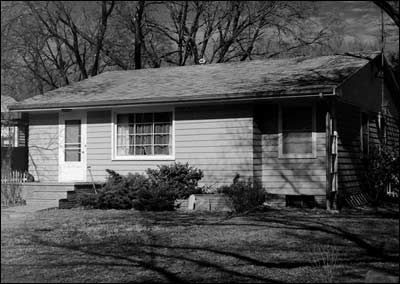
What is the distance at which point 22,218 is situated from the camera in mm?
3129

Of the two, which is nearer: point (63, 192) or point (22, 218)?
point (22, 218)

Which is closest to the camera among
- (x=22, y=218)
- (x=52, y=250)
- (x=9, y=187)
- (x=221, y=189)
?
(x=9, y=187)

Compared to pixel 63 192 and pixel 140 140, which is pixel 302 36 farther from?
pixel 63 192

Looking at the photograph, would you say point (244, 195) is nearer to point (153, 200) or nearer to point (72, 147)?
point (153, 200)

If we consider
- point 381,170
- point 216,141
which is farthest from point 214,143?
point 381,170

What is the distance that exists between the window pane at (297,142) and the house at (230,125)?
0.02 m

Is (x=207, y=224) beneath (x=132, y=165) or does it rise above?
beneath

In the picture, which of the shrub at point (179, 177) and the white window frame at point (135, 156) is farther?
the white window frame at point (135, 156)

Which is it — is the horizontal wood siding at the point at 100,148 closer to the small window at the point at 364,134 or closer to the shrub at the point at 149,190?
the shrub at the point at 149,190

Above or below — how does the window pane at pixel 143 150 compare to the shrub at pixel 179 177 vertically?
above

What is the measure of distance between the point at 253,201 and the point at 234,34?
50.7 feet

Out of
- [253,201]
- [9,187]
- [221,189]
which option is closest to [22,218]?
[9,187]

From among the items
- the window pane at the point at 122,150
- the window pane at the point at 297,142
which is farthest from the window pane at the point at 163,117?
the window pane at the point at 297,142

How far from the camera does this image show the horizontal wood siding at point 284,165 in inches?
512
